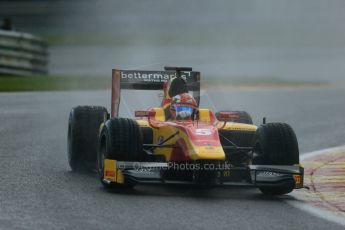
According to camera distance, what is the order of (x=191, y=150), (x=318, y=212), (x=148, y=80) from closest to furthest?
(x=318, y=212)
(x=191, y=150)
(x=148, y=80)

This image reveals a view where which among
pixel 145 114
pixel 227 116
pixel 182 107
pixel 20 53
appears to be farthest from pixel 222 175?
pixel 20 53

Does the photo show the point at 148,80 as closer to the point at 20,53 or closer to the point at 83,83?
the point at 83,83

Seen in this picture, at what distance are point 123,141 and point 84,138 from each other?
190 centimetres

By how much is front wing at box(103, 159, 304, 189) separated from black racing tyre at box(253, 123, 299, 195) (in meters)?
0.09

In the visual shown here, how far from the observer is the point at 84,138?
12.5m

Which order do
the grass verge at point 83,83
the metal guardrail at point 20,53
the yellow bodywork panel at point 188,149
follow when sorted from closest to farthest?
1. the yellow bodywork panel at point 188,149
2. the grass verge at point 83,83
3. the metal guardrail at point 20,53

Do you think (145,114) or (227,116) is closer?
(227,116)

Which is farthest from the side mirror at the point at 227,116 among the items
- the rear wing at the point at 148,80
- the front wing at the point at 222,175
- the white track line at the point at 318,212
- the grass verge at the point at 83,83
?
the grass verge at the point at 83,83

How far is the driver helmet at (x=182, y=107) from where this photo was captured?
11477 mm

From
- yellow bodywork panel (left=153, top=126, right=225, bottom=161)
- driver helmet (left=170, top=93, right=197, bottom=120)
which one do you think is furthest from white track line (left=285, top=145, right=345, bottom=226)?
driver helmet (left=170, top=93, right=197, bottom=120)

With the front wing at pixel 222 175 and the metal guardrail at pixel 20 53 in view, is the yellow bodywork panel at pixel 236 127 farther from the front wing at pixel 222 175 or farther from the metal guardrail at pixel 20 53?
the metal guardrail at pixel 20 53

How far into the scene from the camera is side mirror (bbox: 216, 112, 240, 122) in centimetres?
1131

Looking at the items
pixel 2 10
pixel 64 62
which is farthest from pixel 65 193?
pixel 2 10

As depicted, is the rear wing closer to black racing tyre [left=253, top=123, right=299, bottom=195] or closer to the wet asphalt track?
the wet asphalt track
